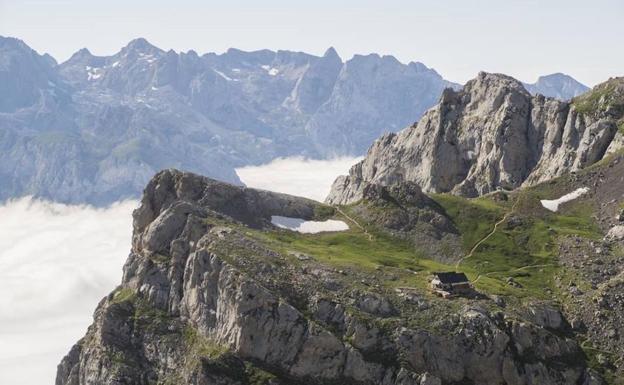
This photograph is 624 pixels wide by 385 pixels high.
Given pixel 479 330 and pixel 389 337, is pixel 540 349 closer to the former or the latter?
pixel 479 330

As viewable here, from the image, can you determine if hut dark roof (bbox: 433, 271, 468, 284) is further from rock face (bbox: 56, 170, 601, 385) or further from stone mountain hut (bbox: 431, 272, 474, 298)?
rock face (bbox: 56, 170, 601, 385)

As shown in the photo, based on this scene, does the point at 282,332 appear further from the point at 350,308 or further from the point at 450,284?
the point at 450,284

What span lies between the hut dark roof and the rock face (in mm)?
5889

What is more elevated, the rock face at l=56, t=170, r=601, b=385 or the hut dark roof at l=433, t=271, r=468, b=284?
the hut dark roof at l=433, t=271, r=468, b=284

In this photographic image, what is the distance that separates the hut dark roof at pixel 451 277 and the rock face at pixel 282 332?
589cm

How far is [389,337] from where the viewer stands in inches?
5591

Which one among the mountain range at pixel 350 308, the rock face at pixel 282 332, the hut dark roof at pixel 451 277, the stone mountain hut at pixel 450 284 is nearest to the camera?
the rock face at pixel 282 332

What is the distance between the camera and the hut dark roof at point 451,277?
502 ft

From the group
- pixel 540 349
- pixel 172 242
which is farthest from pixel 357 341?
pixel 172 242

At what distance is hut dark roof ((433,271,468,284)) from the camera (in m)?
153

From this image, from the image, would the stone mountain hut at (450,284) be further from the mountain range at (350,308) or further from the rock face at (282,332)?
the rock face at (282,332)

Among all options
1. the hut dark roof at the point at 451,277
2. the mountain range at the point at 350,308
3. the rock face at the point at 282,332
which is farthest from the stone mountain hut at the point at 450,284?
the rock face at the point at 282,332

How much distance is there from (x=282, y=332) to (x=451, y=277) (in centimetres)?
Answer: 3233

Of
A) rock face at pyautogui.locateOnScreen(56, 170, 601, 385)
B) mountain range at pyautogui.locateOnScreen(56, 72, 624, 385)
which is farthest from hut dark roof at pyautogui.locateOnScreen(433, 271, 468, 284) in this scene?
rock face at pyautogui.locateOnScreen(56, 170, 601, 385)
